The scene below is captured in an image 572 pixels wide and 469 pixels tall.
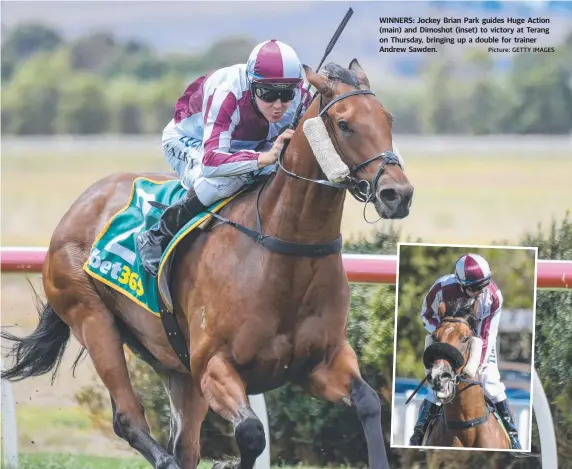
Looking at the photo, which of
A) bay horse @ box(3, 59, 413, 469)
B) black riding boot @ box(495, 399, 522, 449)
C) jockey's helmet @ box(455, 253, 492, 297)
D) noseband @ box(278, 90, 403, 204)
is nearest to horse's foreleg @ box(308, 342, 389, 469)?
bay horse @ box(3, 59, 413, 469)

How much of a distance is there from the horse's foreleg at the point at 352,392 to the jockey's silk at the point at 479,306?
1076 mm

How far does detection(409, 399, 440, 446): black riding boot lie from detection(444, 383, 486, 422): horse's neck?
0.35ft

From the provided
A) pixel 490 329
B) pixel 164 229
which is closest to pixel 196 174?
pixel 164 229

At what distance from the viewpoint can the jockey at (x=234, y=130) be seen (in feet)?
12.6

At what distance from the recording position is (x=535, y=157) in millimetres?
16469

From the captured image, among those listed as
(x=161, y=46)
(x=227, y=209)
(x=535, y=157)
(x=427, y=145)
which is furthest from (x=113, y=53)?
(x=227, y=209)

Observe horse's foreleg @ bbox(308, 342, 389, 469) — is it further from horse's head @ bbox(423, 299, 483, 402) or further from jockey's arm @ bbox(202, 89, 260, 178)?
horse's head @ bbox(423, 299, 483, 402)

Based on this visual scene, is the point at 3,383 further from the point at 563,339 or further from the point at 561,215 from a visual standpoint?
the point at 561,215

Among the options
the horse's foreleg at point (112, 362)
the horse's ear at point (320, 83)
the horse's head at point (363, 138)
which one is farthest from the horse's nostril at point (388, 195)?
the horse's foreleg at point (112, 362)

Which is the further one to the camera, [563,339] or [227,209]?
[563,339]

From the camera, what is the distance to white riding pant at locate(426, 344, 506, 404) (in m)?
4.85

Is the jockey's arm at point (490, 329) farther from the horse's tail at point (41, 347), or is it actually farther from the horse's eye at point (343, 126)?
the horse's tail at point (41, 347)

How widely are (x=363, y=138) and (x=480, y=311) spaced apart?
5.04 ft

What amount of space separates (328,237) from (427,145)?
13348 mm
